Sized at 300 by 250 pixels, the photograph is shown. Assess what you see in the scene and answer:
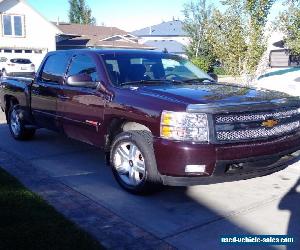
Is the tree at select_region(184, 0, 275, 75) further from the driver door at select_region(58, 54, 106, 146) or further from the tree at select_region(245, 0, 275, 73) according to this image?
the driver door at select_region(58, 54, 106, 146)

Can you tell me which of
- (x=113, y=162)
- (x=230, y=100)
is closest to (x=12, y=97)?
(x=113, y=162)

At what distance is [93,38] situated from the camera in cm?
4716

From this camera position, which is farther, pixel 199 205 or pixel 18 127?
pixel 18 127

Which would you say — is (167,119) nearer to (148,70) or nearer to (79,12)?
(148,70)

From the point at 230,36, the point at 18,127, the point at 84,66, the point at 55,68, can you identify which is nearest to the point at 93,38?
the point at 230,36

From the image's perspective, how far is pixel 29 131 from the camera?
789 cm

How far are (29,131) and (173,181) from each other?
4425 millimetres

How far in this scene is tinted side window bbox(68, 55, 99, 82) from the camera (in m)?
5.61

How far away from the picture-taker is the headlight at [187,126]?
13.6ft

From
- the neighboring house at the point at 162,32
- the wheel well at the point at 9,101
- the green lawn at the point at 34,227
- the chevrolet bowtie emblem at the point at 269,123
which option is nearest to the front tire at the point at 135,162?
the green lawn at the point at 34,227

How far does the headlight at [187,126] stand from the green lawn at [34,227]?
1348 millimetres

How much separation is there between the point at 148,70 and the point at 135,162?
4.76 feet

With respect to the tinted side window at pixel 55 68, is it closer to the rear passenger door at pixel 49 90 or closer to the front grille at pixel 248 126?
the rear passenger door at pixel 49 90

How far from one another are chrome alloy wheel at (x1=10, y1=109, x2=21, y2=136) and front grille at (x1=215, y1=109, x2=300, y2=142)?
15.9 feet
